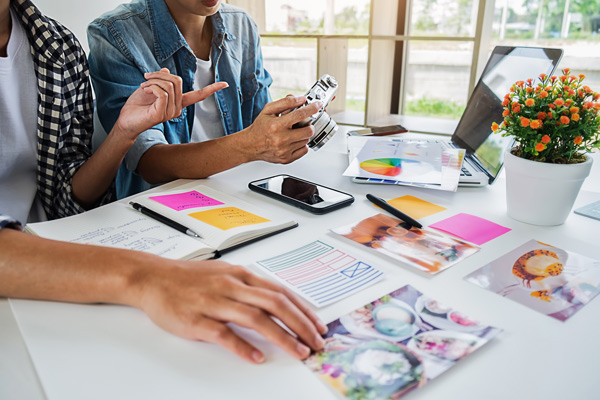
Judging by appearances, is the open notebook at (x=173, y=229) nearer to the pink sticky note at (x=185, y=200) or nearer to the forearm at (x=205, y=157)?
the pink sticky note at (x=185, y=200)

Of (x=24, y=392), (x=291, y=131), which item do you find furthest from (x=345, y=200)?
(x=24, y=392)

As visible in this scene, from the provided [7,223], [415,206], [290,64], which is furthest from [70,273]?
[290,64]

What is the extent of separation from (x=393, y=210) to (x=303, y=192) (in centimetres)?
19

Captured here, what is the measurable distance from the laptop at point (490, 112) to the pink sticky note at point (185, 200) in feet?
1.08

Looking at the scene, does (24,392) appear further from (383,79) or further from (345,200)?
(383,79)

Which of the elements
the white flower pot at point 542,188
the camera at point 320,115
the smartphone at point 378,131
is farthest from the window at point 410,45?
the white flower pot at point 542,188

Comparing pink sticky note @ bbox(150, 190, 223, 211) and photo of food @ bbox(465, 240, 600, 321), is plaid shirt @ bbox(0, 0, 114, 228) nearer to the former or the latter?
pink sticky note @ bbox(150, 190, 223, 211)

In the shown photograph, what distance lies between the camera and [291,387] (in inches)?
17.6

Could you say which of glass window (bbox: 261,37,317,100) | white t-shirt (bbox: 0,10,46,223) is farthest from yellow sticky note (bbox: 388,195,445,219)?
glass window (bbox: 261,37,317,100)

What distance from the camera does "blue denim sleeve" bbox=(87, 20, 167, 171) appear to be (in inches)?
44.6

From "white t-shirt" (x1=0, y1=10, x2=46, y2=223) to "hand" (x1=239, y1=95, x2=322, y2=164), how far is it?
0.49 metres

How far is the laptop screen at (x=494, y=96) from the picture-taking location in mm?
1009

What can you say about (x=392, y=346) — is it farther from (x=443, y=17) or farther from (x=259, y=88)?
(x=443, y=17)

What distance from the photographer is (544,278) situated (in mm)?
642
